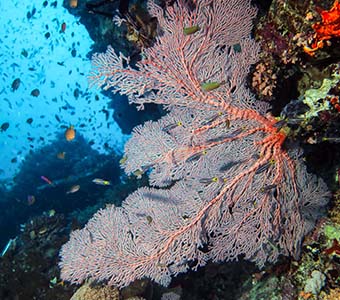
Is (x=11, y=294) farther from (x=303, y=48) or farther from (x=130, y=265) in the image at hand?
(x=303, y=48)

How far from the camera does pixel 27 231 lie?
8641 millimetres

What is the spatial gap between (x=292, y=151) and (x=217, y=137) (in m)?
0.85

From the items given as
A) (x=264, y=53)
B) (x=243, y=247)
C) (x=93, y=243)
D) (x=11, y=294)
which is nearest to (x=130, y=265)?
(x=93, y=243)

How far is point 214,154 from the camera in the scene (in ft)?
11.3

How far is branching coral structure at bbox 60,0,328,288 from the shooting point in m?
3.29

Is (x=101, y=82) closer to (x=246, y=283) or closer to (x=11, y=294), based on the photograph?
(x=246, y=283)

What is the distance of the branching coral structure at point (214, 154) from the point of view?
3285mm

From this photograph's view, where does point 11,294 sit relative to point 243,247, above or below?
above

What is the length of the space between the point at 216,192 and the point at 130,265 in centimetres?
140

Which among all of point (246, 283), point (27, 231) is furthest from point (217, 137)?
point (27, 231)

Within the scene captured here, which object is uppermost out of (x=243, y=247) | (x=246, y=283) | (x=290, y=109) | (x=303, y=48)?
(x=303, y=48)

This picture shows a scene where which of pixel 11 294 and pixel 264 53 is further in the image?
pixel 11 294

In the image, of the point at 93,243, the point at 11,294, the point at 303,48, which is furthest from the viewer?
the point at 11,294

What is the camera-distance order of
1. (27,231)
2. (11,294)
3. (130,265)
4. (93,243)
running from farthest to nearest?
(27,231), (11,294), (93,243), (130,265)
